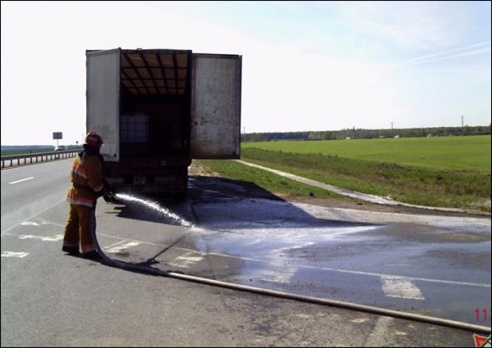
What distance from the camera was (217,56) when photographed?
13047mm

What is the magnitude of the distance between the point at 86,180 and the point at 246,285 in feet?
9.09

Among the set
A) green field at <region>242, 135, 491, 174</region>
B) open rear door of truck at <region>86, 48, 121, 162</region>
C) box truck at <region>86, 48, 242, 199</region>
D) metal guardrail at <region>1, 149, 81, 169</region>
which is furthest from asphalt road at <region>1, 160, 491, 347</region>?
box truck at <region>86, 48, 242, 199</region>

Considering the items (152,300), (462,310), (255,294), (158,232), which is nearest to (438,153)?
(462,310)

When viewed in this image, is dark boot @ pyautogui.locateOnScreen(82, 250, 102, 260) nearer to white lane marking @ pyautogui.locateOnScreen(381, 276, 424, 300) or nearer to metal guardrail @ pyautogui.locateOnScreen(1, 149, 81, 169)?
metal guardrail @ pyautogui.locateOnScreen(1, 149, 81, 169)

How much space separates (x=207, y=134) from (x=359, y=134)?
32.1ft

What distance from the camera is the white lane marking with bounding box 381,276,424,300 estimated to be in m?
5.55

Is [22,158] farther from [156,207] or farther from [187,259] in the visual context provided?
[187,259]

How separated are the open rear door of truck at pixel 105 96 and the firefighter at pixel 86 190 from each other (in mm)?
4348

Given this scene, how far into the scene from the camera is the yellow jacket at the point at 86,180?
697cm

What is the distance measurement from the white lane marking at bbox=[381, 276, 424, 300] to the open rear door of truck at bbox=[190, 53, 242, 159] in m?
8.19

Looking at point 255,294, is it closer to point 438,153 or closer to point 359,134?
point 359,134

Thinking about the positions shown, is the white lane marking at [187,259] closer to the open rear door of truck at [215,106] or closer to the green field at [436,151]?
the green field at [436,151]

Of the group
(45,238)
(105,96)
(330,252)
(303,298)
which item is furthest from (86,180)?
(105,96)

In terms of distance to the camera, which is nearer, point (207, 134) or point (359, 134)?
point (359, 134)
